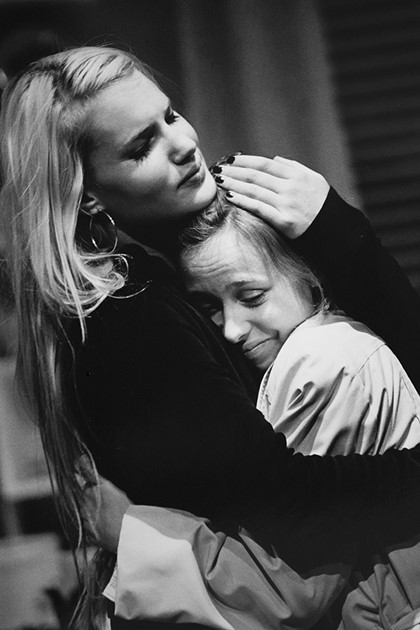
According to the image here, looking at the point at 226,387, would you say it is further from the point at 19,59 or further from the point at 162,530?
the point at 19,59

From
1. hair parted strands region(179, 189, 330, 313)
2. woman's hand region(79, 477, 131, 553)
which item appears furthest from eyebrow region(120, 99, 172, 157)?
woman's hand region(79, 477, 131, 553)

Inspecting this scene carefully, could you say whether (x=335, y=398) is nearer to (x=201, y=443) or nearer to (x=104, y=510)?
(x=201, y=443)

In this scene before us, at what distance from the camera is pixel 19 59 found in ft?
3.16

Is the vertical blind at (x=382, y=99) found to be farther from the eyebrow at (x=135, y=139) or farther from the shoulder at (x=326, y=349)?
the eyebrow at (x=135, y=139)

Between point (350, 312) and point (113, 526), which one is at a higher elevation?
point (350, 312)

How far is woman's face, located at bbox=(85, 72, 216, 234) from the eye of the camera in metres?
0.89

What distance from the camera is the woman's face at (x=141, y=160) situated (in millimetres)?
893

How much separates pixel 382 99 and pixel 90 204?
45cm

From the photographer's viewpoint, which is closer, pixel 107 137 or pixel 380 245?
pixel 107 137

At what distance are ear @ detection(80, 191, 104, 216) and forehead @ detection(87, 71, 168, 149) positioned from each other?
6 cm

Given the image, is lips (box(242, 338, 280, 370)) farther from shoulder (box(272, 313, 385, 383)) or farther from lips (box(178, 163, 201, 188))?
lips (box(178, 163, 201, 188))

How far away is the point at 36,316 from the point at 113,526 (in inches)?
10.2

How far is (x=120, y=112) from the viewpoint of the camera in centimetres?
89

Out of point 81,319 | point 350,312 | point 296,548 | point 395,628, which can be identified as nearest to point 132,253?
point 81,319
